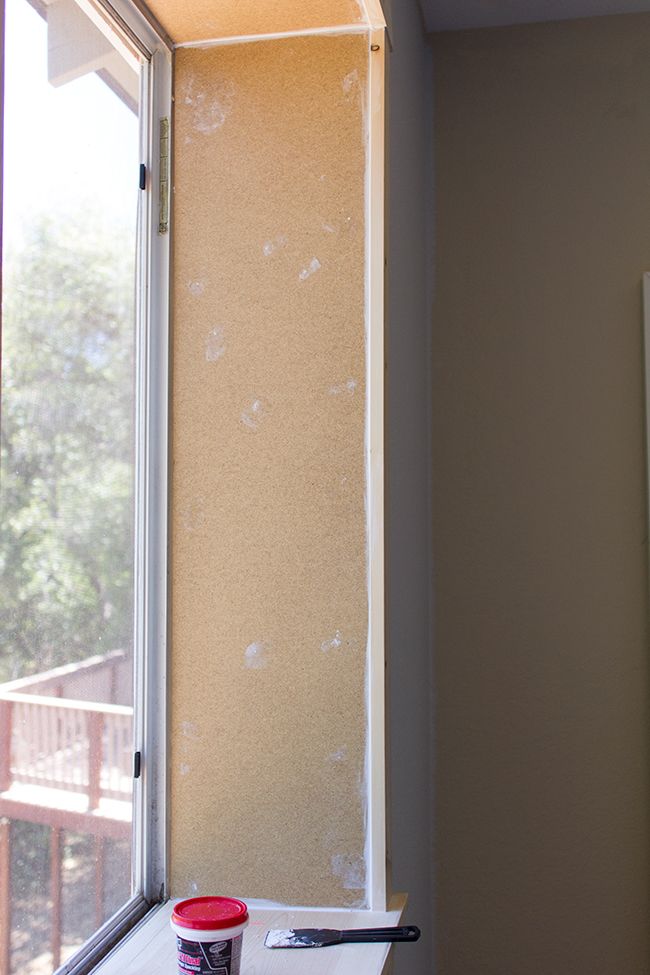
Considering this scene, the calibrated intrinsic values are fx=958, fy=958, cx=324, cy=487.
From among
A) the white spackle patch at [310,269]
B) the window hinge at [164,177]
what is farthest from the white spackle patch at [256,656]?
the window hinge at [164,177]

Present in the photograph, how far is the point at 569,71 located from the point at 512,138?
0.71 feet

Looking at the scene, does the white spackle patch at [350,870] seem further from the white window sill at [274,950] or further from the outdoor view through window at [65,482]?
the outdoor view through window at [65,482]

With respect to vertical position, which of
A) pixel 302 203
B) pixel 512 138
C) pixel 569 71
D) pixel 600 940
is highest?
pixel 569 71

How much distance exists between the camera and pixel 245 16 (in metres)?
1.64

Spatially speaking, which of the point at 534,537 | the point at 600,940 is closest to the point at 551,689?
the point at 534,537

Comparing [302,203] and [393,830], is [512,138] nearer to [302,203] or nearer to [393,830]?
[302,203]

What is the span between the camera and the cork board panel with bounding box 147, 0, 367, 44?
5.25 ft

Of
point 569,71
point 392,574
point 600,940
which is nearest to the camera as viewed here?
point 392,574

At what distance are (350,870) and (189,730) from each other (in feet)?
1.18

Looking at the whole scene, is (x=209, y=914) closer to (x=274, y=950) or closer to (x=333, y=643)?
(x=274, y=950)

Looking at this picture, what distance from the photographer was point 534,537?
240cm

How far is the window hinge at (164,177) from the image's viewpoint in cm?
171

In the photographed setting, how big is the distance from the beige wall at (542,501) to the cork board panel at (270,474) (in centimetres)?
83

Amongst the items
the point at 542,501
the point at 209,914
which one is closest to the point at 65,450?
the point at 209,914
